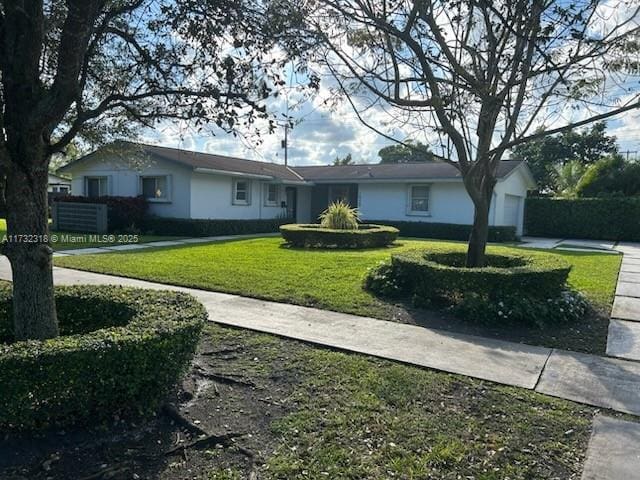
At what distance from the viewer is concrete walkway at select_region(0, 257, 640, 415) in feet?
14.0

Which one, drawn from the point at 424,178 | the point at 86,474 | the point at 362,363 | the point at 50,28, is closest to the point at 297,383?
the point at 362,363

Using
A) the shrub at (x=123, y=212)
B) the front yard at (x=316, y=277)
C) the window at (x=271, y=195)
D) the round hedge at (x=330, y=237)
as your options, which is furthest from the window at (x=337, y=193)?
the front yard at (x=316, y=277)

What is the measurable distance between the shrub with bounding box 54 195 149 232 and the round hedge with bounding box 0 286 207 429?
16.3 metres

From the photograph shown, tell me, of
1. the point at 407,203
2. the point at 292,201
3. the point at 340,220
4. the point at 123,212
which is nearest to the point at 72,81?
the point at 340,220

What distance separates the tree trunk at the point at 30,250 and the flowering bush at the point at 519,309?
16.7ft

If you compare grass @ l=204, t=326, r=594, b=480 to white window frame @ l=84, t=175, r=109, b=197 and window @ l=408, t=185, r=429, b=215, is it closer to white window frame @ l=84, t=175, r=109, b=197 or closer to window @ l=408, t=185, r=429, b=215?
window @ l=408, t=185, r=429, b=215

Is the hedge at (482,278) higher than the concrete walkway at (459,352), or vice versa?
the hedge at (482,278)

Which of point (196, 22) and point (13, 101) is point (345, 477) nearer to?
point (13, 101)

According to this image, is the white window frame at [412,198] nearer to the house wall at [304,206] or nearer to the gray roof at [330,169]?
the gray roof at [330,169]

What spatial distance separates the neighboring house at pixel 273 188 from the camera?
63.3ft

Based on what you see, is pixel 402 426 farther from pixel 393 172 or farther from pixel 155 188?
pixel 393 172

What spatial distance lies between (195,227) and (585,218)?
59.4ft

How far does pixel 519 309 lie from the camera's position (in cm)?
625

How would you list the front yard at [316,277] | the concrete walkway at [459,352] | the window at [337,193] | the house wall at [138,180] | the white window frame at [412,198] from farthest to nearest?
the window at [337,193] < the white window frame at [412,198] < the house wall at [138,180] < the front yard at [316,277] < the concrete walkway at [459,352]
